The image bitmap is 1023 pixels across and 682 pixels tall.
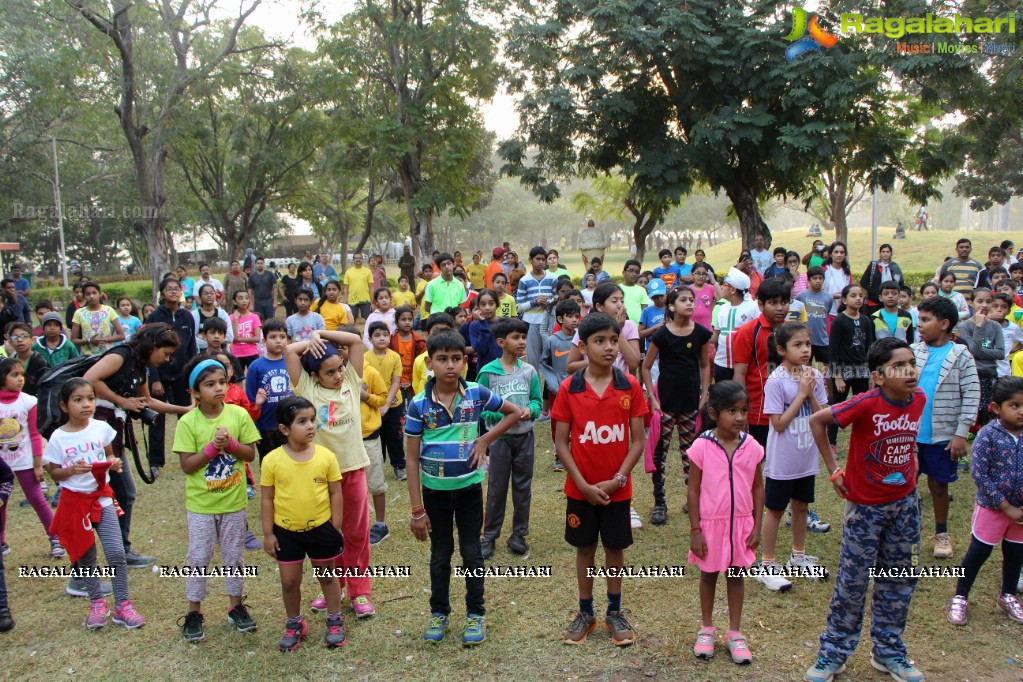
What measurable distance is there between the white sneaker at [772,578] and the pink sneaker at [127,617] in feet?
13.0

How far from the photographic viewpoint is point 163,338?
534cm

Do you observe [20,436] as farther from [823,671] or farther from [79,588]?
[823,671]

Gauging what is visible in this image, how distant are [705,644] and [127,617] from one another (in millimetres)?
3483

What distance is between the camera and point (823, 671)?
3.94 metres

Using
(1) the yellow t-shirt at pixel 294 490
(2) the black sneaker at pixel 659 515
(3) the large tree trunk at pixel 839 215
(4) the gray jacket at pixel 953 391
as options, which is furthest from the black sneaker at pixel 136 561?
(3) the large tree trunk at pixel 839 215

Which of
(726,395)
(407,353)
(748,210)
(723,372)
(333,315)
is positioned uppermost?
(748,210)

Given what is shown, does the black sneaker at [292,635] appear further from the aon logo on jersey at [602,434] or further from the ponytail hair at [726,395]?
the ponytail hair at [726,395]

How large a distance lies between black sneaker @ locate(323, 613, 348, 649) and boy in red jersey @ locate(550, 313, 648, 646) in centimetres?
130

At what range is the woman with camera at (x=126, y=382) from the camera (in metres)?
5.23

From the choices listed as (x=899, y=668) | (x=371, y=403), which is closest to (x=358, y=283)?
(x=371, y=403)

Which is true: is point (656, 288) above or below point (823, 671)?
above

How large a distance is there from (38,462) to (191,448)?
1.79 metres

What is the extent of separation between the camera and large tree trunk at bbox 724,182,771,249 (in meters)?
18.4

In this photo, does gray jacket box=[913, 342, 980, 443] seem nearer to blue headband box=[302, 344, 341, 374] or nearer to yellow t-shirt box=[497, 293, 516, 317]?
blue headband box=[302, 344, 341, 374]
